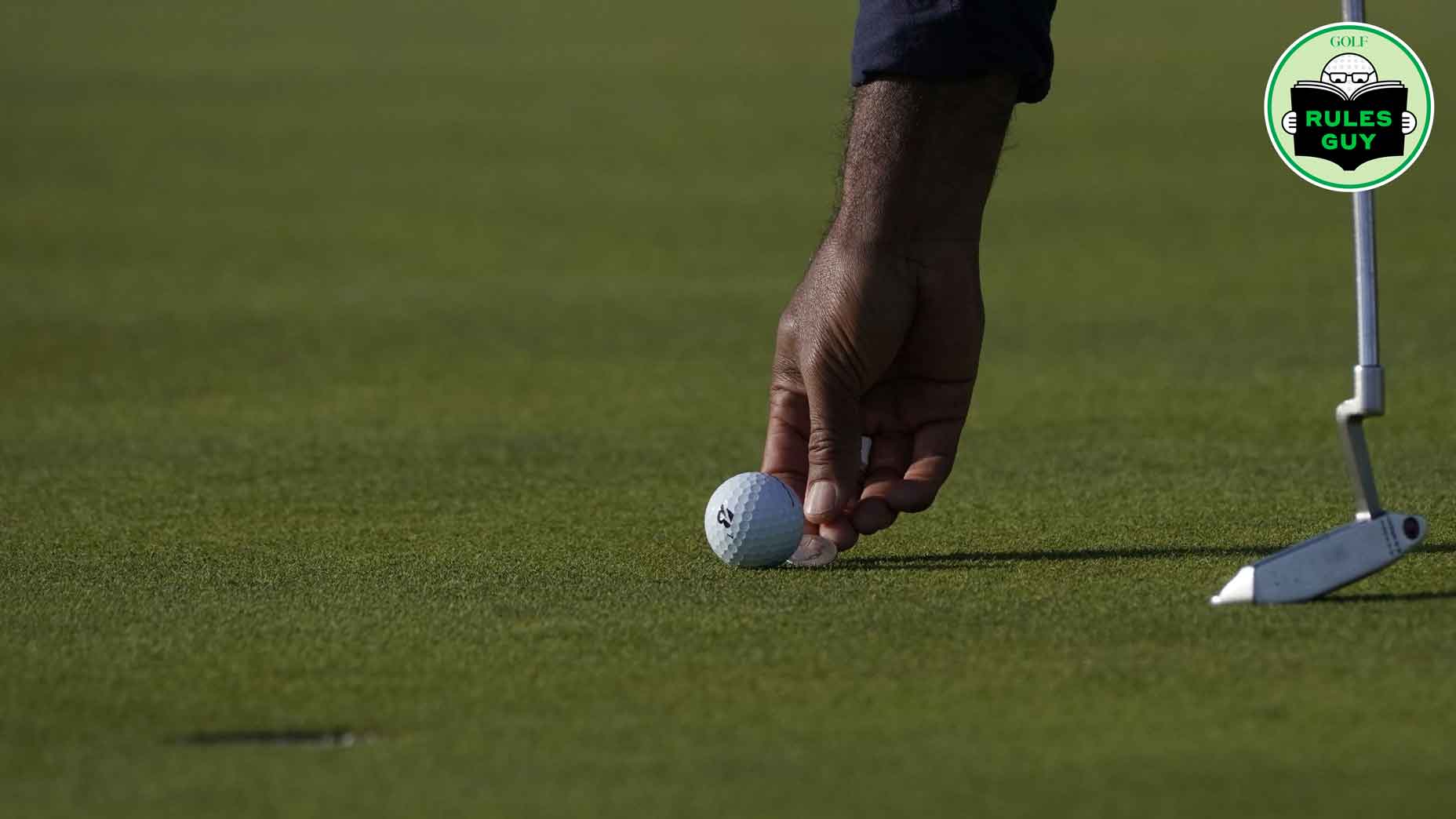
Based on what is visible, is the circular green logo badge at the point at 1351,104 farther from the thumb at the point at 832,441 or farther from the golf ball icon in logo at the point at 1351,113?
the thumb at the point at 832,441

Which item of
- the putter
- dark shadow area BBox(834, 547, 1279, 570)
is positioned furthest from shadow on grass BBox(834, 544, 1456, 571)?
the putter

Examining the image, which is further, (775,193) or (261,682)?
(775,193)

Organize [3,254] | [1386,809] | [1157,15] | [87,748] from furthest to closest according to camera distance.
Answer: [1157,15]
[3,254]
[87,748]
[1386,809]

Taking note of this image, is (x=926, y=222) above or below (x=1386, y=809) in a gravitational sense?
above

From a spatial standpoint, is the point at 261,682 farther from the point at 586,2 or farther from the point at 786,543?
the point at 586,2

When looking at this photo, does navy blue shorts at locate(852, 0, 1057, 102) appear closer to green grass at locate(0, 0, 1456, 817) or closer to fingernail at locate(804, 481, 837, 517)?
fingernail at locate(804, 481, 837, 517)

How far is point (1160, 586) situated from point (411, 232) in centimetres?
1193

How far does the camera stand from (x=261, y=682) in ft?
12.0

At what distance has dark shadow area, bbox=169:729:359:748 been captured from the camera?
3311 millimetres

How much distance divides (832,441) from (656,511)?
43.3 inches

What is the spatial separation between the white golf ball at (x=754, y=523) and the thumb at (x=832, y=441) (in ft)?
0.25

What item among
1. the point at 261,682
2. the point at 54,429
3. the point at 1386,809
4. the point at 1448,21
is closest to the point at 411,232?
the point at 54,429

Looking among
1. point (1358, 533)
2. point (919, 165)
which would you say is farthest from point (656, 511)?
point (1358, 533)

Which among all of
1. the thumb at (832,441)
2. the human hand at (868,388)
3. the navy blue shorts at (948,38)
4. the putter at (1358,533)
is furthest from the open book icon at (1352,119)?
the thumb at (832,441)
